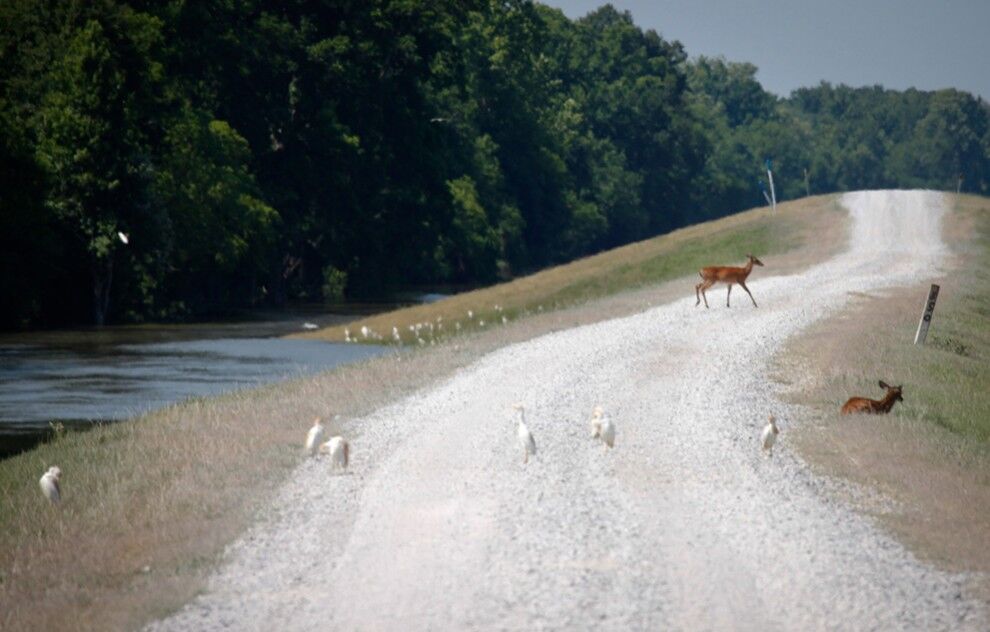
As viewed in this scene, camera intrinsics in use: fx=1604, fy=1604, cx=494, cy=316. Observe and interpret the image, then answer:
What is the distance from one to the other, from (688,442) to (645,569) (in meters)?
7.49

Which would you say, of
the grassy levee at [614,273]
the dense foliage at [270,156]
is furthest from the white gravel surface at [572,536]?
the dense foliage at [270,156]

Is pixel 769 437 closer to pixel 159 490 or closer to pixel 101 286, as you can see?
pixel 159 490

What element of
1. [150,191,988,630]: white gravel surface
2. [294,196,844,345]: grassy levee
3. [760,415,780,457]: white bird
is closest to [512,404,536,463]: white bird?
[150,191,988,630]: white gravel surface

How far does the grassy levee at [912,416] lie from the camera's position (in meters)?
16.4

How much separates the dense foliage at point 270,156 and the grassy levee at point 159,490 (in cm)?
2540

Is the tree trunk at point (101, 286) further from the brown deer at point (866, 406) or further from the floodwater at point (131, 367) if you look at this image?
the brown deer at point (866, 406)

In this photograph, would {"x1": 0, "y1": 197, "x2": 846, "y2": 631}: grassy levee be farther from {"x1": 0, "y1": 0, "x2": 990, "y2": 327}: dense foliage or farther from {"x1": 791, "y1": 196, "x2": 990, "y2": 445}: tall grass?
{"x1": 0, "y1": 0, "x2": 990, "y2": 327}: dense foliage

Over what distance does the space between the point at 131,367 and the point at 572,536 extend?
1176 inches

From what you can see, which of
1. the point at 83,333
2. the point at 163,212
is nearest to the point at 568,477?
the point at 83,333

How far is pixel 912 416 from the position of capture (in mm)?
25812

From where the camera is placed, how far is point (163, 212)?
208ft

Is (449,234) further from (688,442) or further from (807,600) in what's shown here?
(807,600)

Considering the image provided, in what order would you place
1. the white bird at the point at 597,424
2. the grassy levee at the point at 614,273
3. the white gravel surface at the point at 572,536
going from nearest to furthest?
the white gravel surface at the point at 572,536, the white bird at the point at 597,424, the grassy levee at the point at 614,273

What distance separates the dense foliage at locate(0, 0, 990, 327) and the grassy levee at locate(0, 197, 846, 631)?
25400 mm
